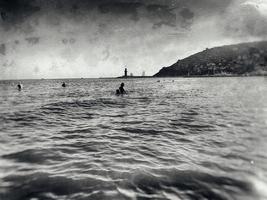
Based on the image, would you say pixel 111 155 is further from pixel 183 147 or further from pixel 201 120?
pixel 201 120

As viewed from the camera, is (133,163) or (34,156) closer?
(133,163)

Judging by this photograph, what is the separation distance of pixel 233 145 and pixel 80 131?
7.38m

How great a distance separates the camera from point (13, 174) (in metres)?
5.80

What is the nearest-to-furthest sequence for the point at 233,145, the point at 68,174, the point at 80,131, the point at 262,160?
the point at 68,174 < the point at 262,160 < the point at 233,145 < the point at 80,131

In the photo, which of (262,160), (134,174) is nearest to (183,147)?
(262,160)

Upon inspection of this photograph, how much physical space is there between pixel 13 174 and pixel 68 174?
1487 mm

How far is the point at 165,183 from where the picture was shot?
5332 millimetres

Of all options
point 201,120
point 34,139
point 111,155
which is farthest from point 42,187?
point 201,120

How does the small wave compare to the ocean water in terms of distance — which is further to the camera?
the small wave

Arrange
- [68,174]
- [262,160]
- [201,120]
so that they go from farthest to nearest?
[201,120]
[262,160]
[68,174]

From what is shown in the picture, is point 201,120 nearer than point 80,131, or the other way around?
point 80,131

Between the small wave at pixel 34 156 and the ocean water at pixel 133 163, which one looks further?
the small wave at pixel 34 156

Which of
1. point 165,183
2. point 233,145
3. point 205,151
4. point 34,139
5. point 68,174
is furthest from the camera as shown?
point 34,139

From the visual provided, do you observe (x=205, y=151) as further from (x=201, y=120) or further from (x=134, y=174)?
(x=201, y=120)
